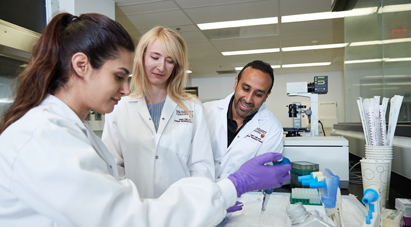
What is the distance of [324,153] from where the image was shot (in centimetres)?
151

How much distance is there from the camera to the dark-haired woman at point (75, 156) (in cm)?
55

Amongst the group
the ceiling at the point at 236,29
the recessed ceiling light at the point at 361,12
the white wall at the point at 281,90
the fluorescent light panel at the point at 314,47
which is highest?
the ceiling at the point at 236,29

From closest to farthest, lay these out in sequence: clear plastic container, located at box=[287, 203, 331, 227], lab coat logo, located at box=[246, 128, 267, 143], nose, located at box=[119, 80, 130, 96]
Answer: clear plastic container, located at box=[287, 203, 331, 227], nose, located at box=[119, 80, 130, 96], lab coat logo, located at box=[246, 128, 267, 143]

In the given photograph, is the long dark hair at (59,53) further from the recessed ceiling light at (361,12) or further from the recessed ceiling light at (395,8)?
the recessed ceiling light at (361,12)

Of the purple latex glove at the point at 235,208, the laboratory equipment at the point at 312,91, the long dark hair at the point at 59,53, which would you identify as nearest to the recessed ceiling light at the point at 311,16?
the laboratory equipment at the point at 312,91

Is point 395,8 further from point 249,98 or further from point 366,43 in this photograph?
point 249,98

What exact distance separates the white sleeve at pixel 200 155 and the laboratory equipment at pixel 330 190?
1.85 ft

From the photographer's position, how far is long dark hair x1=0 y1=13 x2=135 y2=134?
723 mm

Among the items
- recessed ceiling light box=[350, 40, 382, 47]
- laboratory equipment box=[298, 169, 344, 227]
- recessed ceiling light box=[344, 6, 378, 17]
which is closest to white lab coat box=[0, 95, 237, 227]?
laboratory equipment box=[298, 169, 344, 227]

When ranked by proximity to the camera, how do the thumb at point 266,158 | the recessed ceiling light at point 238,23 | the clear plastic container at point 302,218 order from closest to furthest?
the clear plastic container at point 302,218, the thumb at point 266,158, the recessed ceiling light at point 238,23

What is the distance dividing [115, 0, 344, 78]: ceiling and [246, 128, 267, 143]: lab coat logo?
2102 mm

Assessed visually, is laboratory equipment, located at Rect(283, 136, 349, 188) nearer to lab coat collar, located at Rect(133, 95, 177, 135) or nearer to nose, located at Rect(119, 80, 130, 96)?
lab coat collar, located at Rect(133, 95, 177, 135)

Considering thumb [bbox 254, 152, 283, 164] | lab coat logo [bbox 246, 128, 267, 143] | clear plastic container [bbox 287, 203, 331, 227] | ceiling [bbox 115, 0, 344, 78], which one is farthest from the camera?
ceiling [bbox 115, 0, 344, 78]

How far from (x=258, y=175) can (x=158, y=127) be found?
632 millimetres
